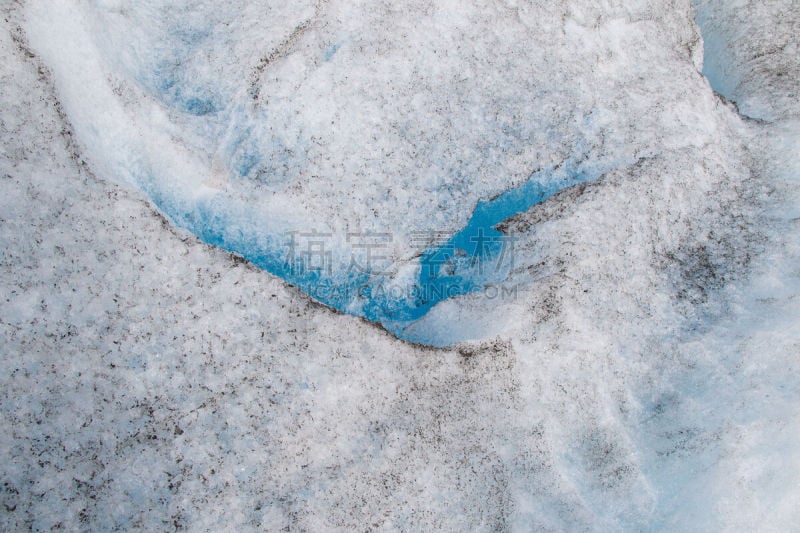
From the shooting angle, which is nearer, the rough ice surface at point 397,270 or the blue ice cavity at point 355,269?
the rough ice surface at point 397,270

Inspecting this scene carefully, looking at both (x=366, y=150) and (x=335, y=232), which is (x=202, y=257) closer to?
(x=335, y=232)

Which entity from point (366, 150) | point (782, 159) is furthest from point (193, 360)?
point (782, 159)

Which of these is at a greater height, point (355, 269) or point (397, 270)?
point (397, 270)

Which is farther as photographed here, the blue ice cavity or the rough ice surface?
the blue ice cavity

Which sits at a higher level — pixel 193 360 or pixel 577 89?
pixel 577 89
